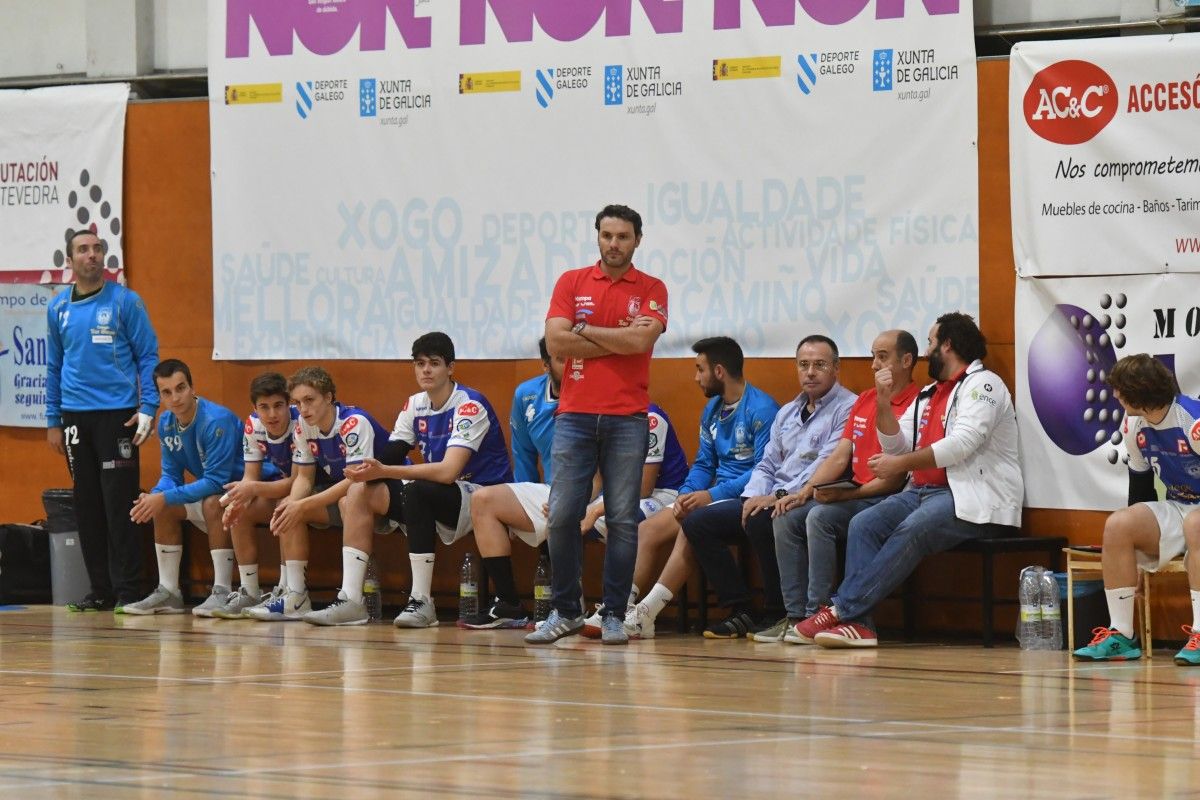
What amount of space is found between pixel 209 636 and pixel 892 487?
3124 mm

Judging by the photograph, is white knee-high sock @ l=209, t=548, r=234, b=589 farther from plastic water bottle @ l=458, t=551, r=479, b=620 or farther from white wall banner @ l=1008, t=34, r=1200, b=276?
white wall banner @ l=1008, t=34, r=1200, b=276

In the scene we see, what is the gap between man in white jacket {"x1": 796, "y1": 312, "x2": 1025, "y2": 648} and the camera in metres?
8.26

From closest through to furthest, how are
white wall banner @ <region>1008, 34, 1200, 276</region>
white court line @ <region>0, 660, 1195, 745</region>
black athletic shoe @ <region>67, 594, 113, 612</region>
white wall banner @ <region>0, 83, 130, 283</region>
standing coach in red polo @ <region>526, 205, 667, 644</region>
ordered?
white court line @ <region>0, 660, 1195, 745</region>
standing coach in red polo @ <region>526, 205, 667, 644</region>
white wall banner @ <region>1008, 34, 1200, 276</region>
black athletic shoe @ <region>67, 594, 113, 612</region>
white wall banner @ <region>0, 83, 130, 283</region>

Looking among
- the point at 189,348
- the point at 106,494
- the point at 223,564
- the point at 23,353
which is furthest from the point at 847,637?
the point at 23,353

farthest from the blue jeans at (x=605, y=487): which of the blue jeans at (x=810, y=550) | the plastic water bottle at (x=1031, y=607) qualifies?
the plastic water bottle at (x=1031, y=607)

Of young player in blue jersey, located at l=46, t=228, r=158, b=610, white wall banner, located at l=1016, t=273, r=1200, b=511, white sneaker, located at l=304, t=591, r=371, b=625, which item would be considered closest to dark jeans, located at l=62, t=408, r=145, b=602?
young player in blue jersey, located at l=46, t=228, r=158, b=610

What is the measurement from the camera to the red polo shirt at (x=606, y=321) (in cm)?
812

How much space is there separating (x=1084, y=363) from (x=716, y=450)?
5.66 ft

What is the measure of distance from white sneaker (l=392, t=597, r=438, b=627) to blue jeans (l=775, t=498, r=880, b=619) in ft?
6.07

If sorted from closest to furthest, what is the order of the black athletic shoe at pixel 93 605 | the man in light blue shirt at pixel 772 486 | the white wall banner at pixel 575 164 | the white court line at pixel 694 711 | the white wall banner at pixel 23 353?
the white court line at pixel 694 711
the man in light blue shirt at pixel 772 486
the white wall banner at pixel 575 164
the black athletic shoe at pixel 93 605
the white wall banner at pixel 23 353

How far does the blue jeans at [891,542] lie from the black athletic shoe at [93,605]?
14.1 feet

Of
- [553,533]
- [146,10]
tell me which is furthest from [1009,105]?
[146,10]

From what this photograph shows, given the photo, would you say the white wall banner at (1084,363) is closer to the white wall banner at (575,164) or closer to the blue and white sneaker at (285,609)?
the white wall banner at (575,164)

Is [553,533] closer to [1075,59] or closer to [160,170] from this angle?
[1075,59]
